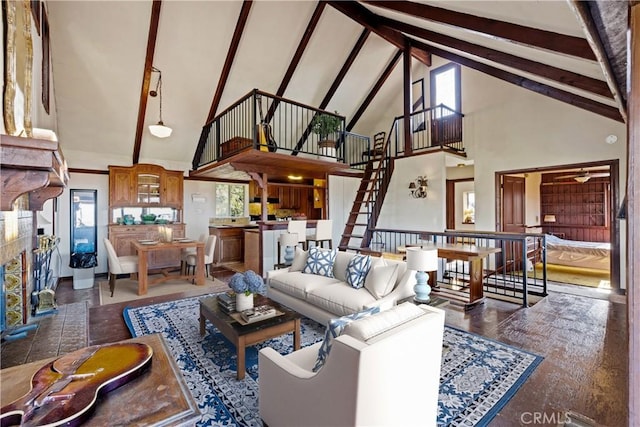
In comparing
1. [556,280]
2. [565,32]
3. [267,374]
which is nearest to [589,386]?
[267,374]

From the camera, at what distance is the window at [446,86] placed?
24.2 ft

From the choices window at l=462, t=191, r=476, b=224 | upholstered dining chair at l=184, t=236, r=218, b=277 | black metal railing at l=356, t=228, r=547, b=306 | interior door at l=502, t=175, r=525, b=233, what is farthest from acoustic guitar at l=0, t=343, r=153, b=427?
window at l=462, t=191, r=476, b=224

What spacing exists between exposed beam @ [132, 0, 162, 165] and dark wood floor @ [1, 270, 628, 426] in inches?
131

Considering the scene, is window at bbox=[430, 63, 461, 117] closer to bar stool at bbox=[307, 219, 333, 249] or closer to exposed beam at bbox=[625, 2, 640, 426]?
bar stool at bbox=[307, 219, 333, 249]

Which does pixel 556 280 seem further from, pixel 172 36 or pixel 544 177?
pixel 172 36

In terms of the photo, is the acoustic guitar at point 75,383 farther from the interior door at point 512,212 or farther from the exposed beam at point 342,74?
the interior door at point 512,212

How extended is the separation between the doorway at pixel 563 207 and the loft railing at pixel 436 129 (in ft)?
4.61

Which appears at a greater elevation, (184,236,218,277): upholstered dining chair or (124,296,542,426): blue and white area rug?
(184,236,218,277): upholstered dining chair

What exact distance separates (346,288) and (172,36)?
5.35m

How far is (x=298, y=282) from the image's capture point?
12.0ft

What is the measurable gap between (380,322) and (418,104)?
8266 millimetres

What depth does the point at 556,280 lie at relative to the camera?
576cm

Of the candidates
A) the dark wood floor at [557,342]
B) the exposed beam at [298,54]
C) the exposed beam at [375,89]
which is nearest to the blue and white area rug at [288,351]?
the dark wood floor at [557,342]

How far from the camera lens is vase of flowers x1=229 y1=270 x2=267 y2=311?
8.86ft
